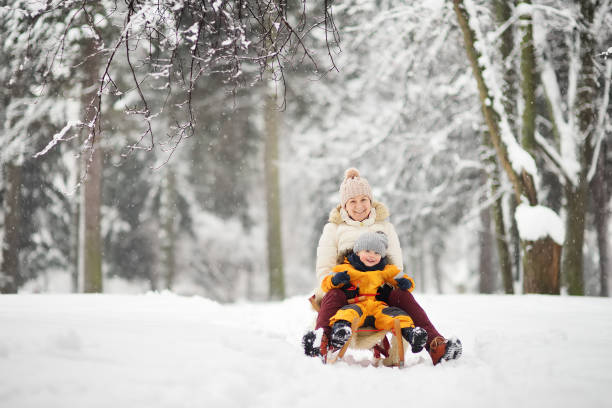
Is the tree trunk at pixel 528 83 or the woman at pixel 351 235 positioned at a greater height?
the tree trunk at pixel 528 83

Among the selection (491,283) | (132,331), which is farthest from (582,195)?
(132,331)

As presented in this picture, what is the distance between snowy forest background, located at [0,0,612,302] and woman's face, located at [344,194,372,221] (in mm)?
1104

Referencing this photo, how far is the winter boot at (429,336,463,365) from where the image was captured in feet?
10.4

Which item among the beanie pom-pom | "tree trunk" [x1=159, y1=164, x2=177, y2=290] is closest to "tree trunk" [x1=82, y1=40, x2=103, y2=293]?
"tree trunk" [x1=159, y1=164, x2=177, y2=290]

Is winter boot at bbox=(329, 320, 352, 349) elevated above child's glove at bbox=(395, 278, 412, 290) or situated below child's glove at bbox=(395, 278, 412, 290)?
below

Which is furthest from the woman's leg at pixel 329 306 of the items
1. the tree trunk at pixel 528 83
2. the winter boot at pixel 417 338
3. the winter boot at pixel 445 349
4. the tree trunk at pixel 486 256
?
the tree trunk at pixel 486 256

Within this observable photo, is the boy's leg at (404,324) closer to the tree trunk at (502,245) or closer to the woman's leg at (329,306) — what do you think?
the woman's leg at (329,306)

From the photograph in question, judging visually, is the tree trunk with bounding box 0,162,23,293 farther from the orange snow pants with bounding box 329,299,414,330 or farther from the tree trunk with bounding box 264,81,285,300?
the orange snow pants with bounding box 329,299,414,330

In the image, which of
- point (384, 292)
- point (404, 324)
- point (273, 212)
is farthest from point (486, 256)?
point (404, 324)

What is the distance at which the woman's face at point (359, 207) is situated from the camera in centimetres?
399

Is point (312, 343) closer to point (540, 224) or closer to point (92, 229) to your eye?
point (540, 224)

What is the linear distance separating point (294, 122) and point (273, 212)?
10.0 ft

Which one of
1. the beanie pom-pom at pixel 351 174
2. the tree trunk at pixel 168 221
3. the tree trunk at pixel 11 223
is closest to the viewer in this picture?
the beanie pom-pom at pixel 351 174

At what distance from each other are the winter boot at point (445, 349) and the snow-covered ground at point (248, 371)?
7cm
